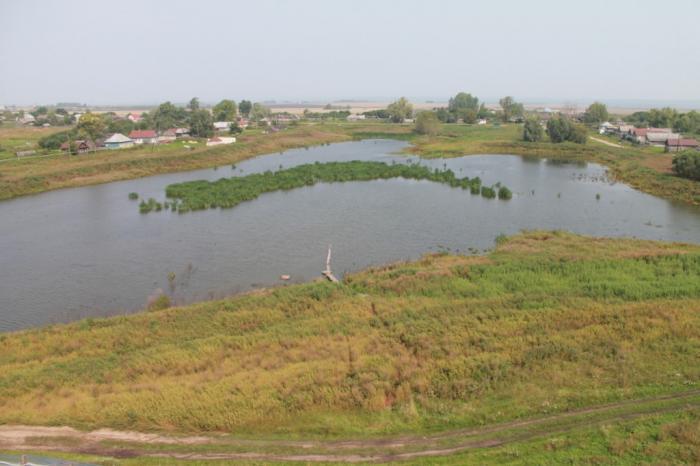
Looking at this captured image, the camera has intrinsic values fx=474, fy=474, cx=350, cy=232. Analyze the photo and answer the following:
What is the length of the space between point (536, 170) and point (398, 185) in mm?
15687

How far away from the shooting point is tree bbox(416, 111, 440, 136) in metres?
75.1

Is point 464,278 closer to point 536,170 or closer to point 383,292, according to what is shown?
point 383,292

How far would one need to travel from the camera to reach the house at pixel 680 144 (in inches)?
1852

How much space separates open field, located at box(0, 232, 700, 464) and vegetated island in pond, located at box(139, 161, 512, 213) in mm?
16752

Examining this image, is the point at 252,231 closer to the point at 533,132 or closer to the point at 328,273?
the point at 328,273

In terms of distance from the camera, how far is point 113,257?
21609 mm

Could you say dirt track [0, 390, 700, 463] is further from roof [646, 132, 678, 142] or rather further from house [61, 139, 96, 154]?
roof [646, 132, 678, 142]

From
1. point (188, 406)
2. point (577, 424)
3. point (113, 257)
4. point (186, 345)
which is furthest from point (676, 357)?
point (113, 257)

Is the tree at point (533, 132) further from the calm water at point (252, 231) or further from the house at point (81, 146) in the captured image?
the house at point (81, 146)

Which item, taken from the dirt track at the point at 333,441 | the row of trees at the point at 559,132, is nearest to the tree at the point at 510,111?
the row of trees at the point at 559,132

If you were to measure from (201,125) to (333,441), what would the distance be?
60237 mm

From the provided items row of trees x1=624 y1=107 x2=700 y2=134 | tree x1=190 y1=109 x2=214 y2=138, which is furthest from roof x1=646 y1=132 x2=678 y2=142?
tree x1=190 y1=109 x2=214 y2=138

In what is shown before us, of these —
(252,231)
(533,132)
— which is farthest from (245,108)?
(252,231)

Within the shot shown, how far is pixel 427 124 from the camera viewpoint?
247 feet
